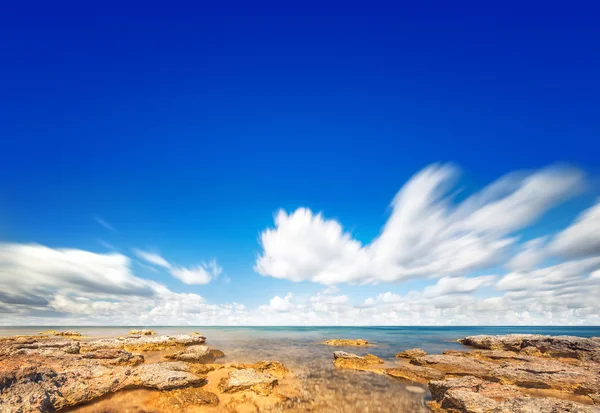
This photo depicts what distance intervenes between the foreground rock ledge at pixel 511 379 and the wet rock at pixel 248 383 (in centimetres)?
1109

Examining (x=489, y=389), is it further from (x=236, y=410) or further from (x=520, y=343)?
(x=520, y=343)

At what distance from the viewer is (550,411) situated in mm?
Answer: 13984

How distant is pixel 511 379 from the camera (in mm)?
22609

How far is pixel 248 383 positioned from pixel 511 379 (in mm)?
22179

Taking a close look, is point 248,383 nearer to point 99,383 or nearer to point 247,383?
point 247,383

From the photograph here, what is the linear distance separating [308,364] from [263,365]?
641 cm

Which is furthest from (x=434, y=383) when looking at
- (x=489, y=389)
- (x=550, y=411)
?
(x=550, y=411)

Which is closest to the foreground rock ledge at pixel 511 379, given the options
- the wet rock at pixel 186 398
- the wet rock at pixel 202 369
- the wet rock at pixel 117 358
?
the wet rock at pixel 202 369

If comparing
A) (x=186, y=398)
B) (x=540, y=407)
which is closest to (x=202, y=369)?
(x=186, y=398)

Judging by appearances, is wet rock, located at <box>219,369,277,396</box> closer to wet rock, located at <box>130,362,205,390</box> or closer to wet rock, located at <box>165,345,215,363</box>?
wet rock, located at <box>130,362,205,390</box>

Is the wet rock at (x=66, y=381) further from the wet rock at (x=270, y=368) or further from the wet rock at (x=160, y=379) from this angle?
the wet rock at (x=270, y=368)

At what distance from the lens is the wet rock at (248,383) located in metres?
18.6

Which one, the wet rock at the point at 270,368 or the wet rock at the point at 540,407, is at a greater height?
the wet rock at the point at 540,407

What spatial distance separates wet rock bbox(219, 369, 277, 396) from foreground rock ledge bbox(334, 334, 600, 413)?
1109 cm
